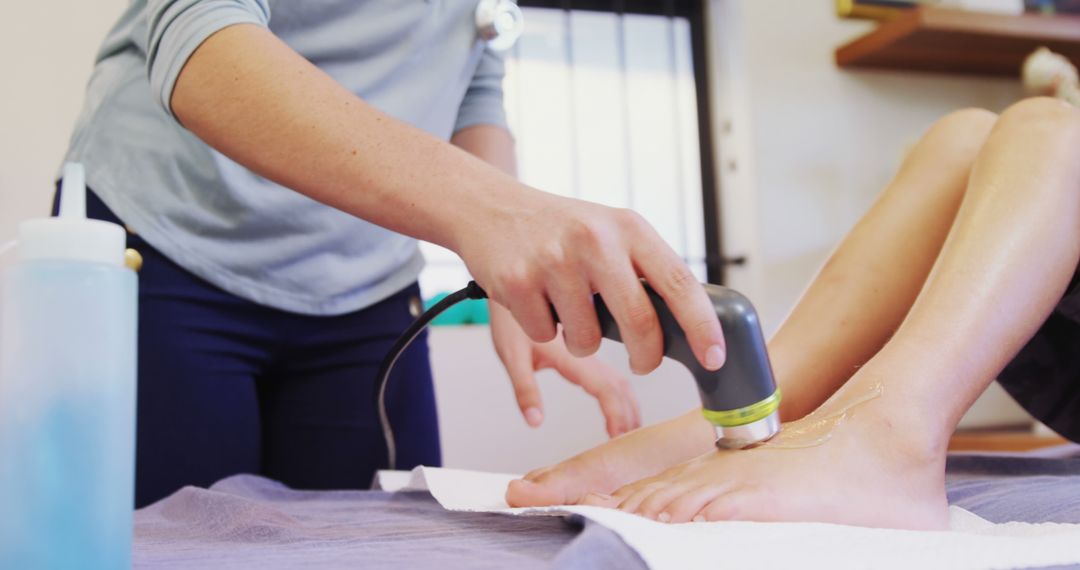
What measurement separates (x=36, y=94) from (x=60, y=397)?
1.76m

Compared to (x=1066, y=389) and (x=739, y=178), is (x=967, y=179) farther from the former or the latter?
(x=739, y=178)

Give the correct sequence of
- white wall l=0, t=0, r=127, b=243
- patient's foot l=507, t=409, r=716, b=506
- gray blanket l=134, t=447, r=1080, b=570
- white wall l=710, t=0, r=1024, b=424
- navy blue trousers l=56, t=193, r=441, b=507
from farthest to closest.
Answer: white wall l=710, t=0, r=1024, b=424
white wall l=0, t=0, r=127, b=243
navy blue trousers l=56, t=193, r=441, b=507
patient's foot l=507, t=409, r=716, b=506
gray blanket l=134, t=447, r=1080, b=570

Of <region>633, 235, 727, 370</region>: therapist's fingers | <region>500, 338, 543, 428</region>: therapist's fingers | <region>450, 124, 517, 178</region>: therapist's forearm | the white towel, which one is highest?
<region>450, 124, 517, 178</region>: therapist's forearm

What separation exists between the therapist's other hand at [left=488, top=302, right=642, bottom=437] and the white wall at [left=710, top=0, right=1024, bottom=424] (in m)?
1.42

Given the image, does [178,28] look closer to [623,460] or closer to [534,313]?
[534,313]

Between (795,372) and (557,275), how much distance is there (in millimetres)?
418

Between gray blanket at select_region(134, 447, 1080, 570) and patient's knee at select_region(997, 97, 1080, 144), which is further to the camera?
patient's knee at select_region(997, 97, 1080, 144)

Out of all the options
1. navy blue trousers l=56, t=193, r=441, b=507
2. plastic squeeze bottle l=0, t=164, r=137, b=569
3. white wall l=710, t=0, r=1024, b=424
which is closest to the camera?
plastic squeeze bottle l=0, t=164, r=137, b=569

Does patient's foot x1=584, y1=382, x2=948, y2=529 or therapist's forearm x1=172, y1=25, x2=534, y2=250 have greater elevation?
therapist's forearm x1=172, y1=25, x2=534, y2=250

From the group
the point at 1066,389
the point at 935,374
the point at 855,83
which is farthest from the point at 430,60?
the point at 855,83

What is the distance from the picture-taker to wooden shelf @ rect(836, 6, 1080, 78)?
→ 2.17 metres

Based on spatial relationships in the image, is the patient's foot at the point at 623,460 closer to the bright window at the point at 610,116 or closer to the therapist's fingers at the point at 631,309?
the therapist's fingers at the point at 631,309

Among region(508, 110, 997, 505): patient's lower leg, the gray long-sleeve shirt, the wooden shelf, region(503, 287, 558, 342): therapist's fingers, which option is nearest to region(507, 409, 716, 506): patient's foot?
region(508, 110, 997, 505): patient's lower leg

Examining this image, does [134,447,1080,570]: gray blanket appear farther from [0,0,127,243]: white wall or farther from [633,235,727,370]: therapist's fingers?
[0,0,127,243]: white wall
